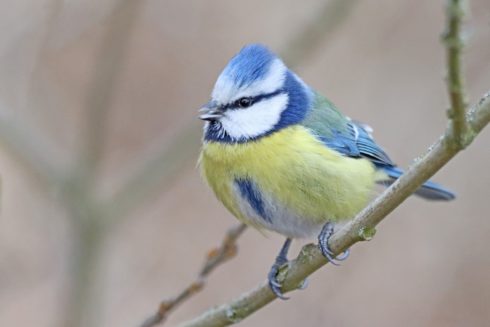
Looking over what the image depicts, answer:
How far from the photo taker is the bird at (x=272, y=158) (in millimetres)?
2463

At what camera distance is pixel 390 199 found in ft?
5.83

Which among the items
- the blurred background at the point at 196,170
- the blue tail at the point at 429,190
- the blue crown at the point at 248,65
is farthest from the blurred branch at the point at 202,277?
the blurred background at the point at 196,170

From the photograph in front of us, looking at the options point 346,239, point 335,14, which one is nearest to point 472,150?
point 335,14

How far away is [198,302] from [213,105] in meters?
2.74

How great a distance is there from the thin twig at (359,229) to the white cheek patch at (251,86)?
0.60 metres

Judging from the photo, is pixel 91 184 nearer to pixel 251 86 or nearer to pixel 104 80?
pixel 104 80

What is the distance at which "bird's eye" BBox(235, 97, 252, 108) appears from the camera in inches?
101

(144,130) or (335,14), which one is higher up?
(335,14)

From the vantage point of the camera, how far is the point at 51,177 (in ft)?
9.02

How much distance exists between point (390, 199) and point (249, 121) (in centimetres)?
89

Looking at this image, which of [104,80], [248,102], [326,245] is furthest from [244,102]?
[326,245]

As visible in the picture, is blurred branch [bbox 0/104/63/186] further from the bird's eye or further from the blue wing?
the blue wing

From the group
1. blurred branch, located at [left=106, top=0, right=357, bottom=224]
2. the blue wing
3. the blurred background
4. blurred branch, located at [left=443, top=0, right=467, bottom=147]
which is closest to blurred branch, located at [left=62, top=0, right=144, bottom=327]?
blurred branch, located at [left=106, top=0, right=357, bottom=224]

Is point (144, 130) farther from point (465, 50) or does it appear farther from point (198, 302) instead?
point (465, 50)
